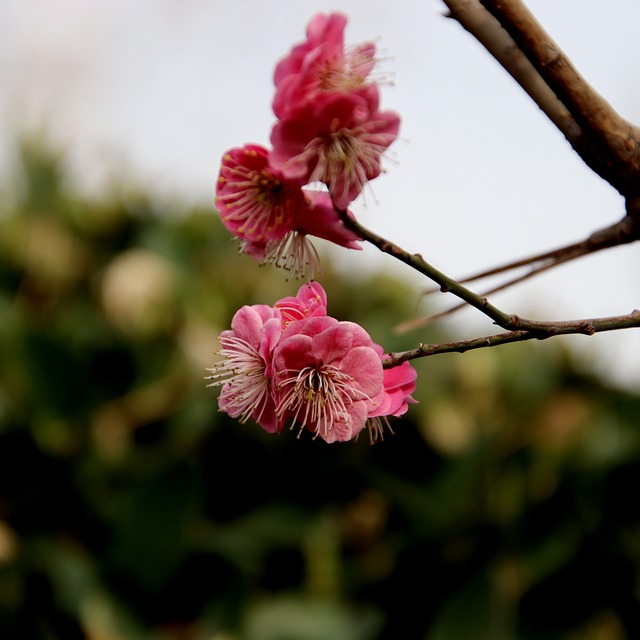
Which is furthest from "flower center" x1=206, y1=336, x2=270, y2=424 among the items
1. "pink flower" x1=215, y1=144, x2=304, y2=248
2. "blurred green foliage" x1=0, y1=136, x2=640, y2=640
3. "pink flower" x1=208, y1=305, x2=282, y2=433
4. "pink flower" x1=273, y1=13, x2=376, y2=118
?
"blurred green foliage" x1=0, y1=136, x2=640, y2=640

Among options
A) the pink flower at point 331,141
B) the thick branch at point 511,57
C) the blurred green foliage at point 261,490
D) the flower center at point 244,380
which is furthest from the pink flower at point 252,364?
the blurred green foliage at point 261,490

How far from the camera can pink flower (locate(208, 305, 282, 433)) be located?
0.74 metres

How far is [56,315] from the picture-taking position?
123 inches

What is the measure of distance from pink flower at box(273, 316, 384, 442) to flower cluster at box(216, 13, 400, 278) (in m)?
0.08

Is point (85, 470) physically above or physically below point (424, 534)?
below

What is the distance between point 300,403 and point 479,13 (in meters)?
0.35

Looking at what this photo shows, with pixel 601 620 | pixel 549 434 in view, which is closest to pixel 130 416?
pixel 549 434

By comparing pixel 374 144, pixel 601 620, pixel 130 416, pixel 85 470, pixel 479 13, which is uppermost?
pixel 479 13

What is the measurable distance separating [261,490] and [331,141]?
7.56ft

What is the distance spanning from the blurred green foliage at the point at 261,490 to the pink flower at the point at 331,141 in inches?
73.3

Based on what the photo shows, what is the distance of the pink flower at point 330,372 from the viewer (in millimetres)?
711

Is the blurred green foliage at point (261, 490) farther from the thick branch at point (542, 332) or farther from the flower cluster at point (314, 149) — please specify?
the thick branch at point (542, 332)

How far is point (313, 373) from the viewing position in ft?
2.43

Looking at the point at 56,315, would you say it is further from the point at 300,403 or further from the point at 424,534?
the point at 300,403
